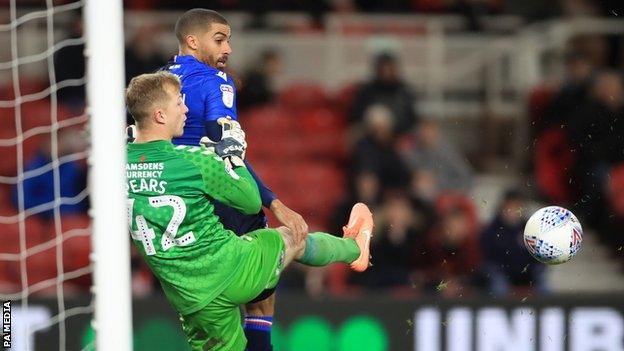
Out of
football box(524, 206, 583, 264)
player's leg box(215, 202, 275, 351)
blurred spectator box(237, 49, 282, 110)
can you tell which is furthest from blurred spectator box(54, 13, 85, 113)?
football box(524, 206, 583, 264)

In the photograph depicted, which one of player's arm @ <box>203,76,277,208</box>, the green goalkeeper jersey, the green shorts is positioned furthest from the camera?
player's arm @ <box>203,76,277,208</box>

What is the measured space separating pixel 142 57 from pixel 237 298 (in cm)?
563

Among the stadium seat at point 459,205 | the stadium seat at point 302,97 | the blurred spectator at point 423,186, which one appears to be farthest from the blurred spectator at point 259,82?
the stadium seat at point 459,205

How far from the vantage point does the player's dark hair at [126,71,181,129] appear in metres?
5.27

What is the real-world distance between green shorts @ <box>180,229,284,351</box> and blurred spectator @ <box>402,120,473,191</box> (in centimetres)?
531

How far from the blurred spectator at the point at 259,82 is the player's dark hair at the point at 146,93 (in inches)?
231

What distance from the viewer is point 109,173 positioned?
4773mm

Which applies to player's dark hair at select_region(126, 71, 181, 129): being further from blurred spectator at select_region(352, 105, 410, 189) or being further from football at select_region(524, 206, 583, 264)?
blurred spectator at select_region(352, 105, 410, 189)

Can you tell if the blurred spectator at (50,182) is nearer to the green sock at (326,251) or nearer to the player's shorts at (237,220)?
the player's shorts at (237,220)

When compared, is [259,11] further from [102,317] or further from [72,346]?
[102,317]

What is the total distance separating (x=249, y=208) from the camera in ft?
17.6

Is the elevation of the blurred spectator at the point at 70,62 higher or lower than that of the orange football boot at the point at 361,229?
higher

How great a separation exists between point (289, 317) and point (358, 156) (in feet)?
9.00

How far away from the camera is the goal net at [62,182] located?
15.6 feet
